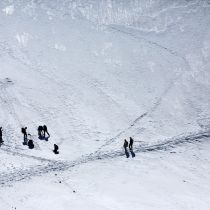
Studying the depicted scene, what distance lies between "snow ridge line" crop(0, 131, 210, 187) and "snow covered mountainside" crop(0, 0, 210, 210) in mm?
56

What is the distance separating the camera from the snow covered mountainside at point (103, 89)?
23234mm

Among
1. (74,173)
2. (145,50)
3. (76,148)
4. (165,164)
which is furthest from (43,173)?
(145,50)

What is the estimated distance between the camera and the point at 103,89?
30953mm

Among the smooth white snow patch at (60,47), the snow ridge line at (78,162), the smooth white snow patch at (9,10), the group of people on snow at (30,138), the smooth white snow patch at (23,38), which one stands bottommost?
the snow ridge line at (78,162)

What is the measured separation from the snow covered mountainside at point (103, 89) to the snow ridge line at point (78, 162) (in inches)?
2.2

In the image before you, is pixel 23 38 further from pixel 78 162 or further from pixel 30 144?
pixel 78 162

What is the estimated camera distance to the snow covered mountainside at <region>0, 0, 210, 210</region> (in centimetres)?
2323

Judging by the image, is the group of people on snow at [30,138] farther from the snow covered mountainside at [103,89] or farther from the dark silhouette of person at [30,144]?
the snow covered mountainside at [103,89]

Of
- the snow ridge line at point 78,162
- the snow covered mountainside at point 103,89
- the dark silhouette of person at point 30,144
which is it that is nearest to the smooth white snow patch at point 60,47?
the snow covered mountainside at point 103,89

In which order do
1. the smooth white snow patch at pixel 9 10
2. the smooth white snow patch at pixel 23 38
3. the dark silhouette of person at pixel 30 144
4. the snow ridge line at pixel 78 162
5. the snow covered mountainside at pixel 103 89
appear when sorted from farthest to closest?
the smooth white snow patch at pixel 9 10, the smooth white snow patch at pixel 23 38, the dark silhouette of person at pixel 30 144, the snow covered mountainside at pixel 103 89, the snow ridge line at pixel 78 162

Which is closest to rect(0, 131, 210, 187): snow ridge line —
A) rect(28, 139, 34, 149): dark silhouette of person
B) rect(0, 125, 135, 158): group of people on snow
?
rect(0, 125, 135, 158): group of people on snow

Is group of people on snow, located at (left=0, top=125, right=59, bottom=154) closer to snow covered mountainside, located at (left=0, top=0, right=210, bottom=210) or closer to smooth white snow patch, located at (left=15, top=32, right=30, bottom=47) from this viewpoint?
snow covered mountainside, located at (left=0, top=0, right=210, bottom=210)

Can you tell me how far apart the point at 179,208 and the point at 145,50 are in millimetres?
16689

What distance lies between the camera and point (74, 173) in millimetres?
22906
